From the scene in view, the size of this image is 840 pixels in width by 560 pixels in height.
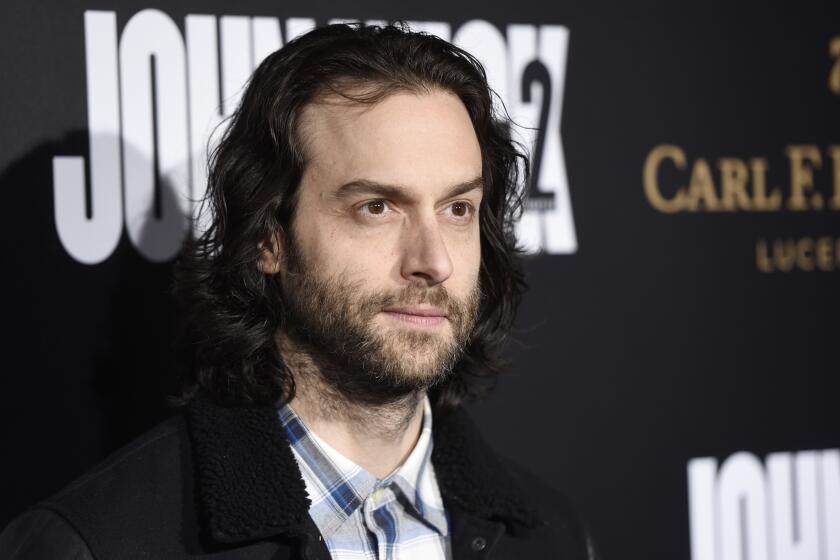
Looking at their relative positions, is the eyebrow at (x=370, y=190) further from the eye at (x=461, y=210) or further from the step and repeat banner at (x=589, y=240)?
the step and repeat banner at (x=589, y=240)

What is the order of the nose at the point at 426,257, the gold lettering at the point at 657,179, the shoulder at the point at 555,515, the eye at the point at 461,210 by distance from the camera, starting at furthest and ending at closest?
the gold lettering at the point at 657,179
the shoulder at the point at 555,515
the eye at the point at 461,210
the nose at the point at 426,257

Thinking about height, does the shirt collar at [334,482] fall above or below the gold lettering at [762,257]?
below

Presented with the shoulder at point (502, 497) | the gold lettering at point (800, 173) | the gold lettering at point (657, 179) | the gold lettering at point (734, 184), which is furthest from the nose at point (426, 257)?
the gold lettering at point (800, 173)

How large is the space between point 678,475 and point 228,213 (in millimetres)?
1007

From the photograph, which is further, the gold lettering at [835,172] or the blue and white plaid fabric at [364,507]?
the gold lettering at [835,172]

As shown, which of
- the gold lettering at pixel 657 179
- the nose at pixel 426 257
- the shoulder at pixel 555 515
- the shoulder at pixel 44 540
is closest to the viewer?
the shoulder at pixel 44 540

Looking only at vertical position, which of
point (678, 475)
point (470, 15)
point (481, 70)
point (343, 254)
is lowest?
point (678, 475)

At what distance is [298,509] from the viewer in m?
1.24

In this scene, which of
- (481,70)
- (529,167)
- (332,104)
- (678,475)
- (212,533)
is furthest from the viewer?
(678,475)

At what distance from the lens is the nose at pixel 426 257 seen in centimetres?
128

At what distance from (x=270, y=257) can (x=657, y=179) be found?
84 cm

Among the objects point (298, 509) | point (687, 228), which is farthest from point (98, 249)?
point (687, 228)

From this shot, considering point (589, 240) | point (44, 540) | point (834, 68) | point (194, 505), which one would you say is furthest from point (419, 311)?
point (834, 68)

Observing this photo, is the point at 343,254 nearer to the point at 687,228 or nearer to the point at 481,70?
the point at 481,70
